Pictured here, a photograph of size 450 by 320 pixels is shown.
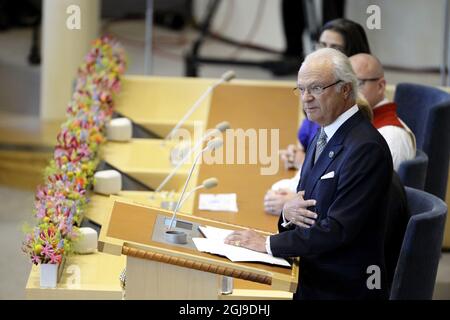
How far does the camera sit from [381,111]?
4980 millimetres

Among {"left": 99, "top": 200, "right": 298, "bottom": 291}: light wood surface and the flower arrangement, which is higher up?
{"left": 99, "top": 200, "right": 298, "bottom": 291}: light wood surface

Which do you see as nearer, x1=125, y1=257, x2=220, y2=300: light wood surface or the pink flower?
x1=125, y1=257, x2=220, y2=300: light wood surface

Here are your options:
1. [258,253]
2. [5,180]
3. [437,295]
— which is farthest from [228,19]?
[258,253]

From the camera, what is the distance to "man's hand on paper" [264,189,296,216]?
5.04 metres

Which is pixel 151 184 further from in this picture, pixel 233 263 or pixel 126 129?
pixel 233 263

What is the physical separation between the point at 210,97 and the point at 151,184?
1.15 metres

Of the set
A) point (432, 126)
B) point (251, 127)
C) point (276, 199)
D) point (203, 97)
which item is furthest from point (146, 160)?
point (432, 126)

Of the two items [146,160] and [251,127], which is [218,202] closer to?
[146,160]

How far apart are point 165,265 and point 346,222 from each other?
1.90 ft

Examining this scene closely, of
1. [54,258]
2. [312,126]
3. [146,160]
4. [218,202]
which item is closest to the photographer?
[54,258]

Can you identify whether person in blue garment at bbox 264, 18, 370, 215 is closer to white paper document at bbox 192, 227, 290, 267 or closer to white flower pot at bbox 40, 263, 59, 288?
white flower pot at bbox 40, 263, 59, 288

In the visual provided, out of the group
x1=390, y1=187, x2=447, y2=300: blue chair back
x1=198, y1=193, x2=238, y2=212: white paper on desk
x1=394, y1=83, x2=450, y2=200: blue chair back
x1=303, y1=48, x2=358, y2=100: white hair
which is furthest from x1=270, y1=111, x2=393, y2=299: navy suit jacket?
x1=394, y1=83, x2=450, y2=200: blue chair back

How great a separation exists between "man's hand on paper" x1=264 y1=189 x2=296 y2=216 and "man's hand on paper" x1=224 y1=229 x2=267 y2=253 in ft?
4.69

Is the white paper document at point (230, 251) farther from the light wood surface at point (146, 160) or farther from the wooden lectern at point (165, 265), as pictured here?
the light wood surface at point (146, 160)
